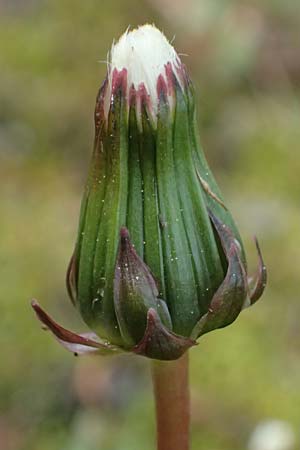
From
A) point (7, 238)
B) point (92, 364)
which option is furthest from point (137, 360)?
point (7, 238)

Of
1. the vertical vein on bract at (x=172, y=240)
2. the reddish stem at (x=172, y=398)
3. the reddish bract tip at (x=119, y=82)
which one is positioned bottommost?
the reddish stem at (x=172, y=398)

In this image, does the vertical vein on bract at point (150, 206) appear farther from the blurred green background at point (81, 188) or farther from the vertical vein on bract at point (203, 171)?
the blurred green background at point (81, 188)

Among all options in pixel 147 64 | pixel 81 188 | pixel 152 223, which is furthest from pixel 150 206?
pixel 81 188

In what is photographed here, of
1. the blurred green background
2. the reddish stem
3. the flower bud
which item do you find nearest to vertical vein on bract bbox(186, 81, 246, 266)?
the flower bud

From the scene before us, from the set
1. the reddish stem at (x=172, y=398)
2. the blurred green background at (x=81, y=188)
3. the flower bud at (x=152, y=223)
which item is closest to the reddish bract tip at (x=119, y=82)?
the flower bud at (x=152, y=223)

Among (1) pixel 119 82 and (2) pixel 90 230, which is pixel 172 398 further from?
(1) pixel 119 82

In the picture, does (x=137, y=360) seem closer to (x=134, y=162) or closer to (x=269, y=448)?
(x=269, y=448)
